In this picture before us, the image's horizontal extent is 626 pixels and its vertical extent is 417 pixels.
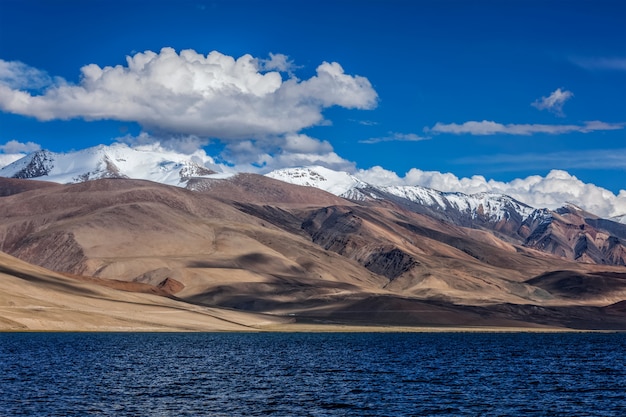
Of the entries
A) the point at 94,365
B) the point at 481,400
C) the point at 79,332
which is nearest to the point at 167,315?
the point at 79,332

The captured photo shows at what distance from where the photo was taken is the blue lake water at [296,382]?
62.3m

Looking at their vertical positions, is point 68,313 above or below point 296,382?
above

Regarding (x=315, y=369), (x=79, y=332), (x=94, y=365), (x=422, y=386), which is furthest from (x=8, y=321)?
(x=422, y=386)

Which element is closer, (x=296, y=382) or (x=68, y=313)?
(x=296, y=382)

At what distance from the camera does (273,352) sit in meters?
124

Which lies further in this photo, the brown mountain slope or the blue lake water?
the brown mountain slope

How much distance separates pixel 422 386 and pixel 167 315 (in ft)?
417

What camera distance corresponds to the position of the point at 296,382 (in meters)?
80.1

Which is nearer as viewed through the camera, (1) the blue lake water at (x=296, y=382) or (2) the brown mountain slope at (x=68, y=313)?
(1) the blue lake water at (x=296, y=382)

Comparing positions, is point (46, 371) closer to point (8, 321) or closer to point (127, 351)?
point (127, 351)

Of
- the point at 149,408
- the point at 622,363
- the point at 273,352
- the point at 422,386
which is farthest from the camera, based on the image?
the point at 273,352

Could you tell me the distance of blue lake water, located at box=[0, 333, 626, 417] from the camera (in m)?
62.3

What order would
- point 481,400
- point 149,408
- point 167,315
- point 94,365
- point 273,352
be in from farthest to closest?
point 167,315, point 273,352, point 94,365, point 481,400, point 149,408

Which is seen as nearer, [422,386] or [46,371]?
[422,386]
